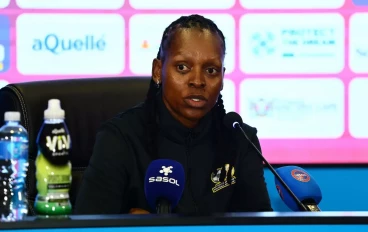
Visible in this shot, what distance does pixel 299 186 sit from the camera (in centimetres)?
157

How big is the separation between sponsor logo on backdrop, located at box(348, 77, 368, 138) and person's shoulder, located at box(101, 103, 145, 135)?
4.17 ft

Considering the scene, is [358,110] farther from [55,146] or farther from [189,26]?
[55,146]

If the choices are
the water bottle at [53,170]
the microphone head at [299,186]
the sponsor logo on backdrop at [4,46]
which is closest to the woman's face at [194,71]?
the microphone head at [299,186]

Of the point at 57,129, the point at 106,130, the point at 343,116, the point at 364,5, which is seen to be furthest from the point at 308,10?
the point at 57,129

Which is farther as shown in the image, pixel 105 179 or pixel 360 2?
pixel 360 2

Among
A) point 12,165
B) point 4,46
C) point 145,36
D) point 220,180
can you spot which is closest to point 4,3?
point 4,46

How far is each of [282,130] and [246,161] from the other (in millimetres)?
1007

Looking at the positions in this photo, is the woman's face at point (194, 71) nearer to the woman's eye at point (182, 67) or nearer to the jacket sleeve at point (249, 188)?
the woman's eye at point (182, 67)

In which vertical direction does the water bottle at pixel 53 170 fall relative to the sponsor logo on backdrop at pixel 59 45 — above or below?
below

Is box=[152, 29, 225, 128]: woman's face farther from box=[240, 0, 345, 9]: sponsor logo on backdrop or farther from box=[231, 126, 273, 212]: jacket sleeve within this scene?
box=[240, 0, 345, 9]: sponsor logo on backdrop

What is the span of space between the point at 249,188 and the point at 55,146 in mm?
774

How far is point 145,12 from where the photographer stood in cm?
293

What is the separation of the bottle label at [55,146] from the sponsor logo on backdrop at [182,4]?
65.6 inches

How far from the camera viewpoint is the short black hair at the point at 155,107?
1889mm
